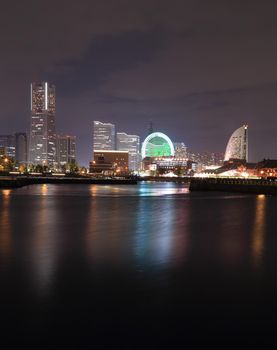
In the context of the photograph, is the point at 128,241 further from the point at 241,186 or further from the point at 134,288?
the point at 241,186

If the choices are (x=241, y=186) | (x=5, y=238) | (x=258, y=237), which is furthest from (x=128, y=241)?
(x=241, y=186)

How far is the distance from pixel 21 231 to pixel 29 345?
14.4 meters

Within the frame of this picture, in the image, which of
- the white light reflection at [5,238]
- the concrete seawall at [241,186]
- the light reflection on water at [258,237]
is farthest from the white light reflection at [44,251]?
the concrete seawall at [241,186]

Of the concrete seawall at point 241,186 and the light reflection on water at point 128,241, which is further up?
the concrete seawall at point 241,186

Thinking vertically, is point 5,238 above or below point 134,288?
below

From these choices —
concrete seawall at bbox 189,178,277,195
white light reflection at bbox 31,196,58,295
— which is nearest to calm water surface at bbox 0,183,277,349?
white light reflection at bbox 31,196,58,295

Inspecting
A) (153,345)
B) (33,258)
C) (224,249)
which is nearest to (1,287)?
(33,258)

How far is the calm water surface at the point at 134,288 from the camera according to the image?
7617mm

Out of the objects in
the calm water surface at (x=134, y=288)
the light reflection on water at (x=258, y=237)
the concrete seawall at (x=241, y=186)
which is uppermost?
the concrete seawall at (x=241, y=186)

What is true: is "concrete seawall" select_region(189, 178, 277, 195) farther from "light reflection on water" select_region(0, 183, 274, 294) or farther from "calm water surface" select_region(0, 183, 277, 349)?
"calm water surface" select_region(0, 183, 277, 349)

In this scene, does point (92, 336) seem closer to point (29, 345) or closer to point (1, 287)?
point (29, 345)

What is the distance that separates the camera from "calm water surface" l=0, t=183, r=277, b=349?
7617mm

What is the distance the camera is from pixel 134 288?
34.2 feet

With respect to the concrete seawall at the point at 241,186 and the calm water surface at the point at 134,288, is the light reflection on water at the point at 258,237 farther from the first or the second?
the concrete seawall at the point at 241,186
